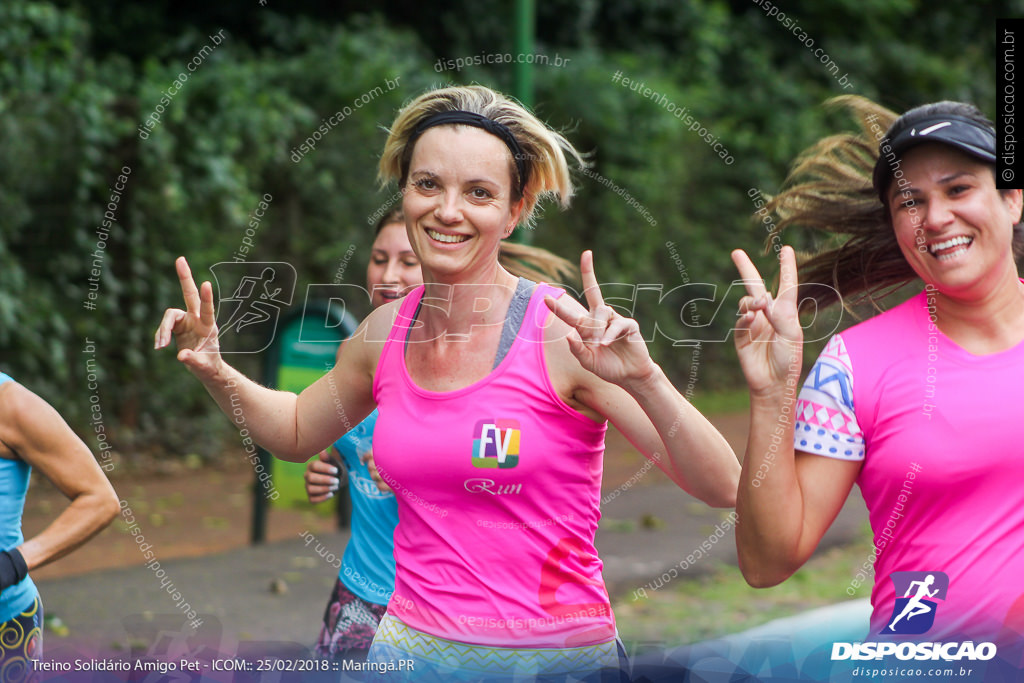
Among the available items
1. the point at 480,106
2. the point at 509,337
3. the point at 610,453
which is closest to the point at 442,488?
the point at 509,337

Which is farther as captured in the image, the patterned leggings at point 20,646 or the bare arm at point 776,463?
the patterned leggings at point 20,646

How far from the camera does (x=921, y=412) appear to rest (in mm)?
2154

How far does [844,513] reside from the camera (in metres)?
7.66

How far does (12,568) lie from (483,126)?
1465 millimetres

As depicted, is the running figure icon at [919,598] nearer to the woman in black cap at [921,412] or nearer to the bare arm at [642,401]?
the woman in black cap at [921,412]

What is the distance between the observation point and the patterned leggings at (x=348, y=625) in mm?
3139

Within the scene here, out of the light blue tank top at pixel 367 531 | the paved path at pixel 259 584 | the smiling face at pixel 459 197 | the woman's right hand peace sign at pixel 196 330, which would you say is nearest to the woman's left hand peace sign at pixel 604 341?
the smiling face at pixel 459 197

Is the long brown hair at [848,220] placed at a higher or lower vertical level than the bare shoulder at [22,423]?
higher

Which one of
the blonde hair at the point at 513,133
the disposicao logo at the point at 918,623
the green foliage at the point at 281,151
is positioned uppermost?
the green foliage at the point at 281,151

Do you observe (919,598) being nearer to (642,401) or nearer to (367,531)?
(642,401)

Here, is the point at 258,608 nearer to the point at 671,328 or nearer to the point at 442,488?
Answer: the point at 442,488

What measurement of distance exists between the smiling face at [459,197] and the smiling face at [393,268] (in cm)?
91

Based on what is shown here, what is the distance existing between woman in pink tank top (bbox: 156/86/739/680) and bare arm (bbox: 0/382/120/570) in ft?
1.30

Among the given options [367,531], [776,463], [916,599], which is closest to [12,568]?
[367,531]
